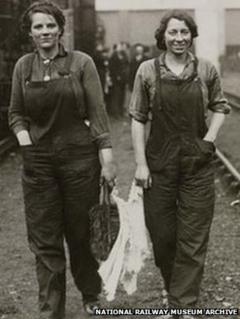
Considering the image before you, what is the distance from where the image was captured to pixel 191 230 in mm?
4715

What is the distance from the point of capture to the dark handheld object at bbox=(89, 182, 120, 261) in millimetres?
4711

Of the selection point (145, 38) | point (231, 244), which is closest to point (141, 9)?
point (145, 38)

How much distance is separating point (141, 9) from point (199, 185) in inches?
1716

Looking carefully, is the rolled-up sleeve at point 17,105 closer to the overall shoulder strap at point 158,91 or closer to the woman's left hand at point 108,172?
the woman's left hand at point 108,172

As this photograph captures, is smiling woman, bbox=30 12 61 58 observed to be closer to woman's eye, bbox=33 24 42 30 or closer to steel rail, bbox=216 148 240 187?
woman's eye, bbox=33 24 42 30

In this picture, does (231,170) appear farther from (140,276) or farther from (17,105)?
(17,105)

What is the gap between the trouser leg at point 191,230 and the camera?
15.4ft

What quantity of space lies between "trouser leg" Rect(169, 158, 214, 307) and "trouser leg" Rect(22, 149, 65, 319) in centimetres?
72

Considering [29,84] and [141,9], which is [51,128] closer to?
[29,84]

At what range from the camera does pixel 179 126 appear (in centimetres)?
461

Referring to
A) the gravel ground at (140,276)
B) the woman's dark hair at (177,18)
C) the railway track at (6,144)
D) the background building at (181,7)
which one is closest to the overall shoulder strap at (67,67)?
the woman's dark hair at (177,18)

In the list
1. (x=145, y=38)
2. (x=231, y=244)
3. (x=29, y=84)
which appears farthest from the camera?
(x=145, y=38)

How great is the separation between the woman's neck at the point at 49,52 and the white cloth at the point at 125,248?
95cm

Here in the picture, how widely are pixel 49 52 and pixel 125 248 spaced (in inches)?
53.2
